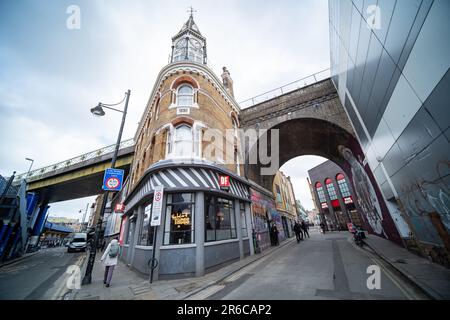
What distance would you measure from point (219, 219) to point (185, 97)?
8.58 m

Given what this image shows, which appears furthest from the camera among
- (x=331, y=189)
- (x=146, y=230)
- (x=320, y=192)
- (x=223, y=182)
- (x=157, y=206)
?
(x=320, y=192)

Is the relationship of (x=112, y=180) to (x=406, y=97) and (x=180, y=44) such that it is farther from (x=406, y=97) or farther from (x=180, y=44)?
(x=180, y=44)

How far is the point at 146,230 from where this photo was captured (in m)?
8.89

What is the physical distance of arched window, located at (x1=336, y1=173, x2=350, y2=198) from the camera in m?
32.1

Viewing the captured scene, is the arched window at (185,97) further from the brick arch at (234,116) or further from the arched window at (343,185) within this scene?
the arched window at (343,185)

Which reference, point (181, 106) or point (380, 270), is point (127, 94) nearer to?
point (181, 106)

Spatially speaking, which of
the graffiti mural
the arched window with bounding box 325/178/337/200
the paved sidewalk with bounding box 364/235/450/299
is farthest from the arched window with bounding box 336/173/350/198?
the paved sidewalk with bounding box 364/235/450/299

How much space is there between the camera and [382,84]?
6.44 m

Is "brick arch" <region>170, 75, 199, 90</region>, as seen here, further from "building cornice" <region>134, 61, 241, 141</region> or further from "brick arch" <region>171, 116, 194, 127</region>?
Result: "brick arch" <region>171, 116, 194, 127</region>

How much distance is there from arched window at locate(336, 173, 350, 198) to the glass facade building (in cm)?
2699

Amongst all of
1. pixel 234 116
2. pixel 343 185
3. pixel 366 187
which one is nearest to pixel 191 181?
pixel 234 116

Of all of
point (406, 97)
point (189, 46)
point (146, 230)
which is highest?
point (189, 46)
